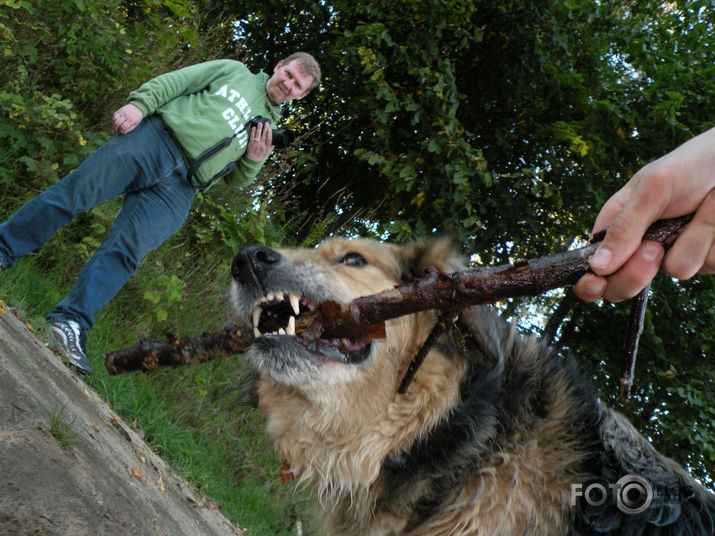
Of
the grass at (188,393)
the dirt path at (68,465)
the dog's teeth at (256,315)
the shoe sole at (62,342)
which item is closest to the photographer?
the dirt path at (68,465)

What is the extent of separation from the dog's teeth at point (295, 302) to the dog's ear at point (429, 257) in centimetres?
65

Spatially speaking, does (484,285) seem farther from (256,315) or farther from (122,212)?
(122,212)

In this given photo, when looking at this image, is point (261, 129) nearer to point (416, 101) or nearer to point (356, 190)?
point (416, 101)

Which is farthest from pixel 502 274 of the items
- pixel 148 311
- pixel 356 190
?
pixel 356 190

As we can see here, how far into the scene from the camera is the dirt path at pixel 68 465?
6.48ft

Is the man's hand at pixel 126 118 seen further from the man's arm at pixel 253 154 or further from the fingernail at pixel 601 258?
the fingernail at pixel 601 258

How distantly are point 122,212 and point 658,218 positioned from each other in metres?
3.72

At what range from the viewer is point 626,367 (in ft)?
5.73

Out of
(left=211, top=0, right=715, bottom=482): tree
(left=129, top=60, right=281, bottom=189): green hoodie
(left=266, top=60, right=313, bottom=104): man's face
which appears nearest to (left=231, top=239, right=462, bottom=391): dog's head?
(left=129, top=60, right=281, bottom=189): green hoodie

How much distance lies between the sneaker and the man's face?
2.39 meters

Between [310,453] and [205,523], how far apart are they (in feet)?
4.25

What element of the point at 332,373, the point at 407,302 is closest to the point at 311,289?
the point at 332,373

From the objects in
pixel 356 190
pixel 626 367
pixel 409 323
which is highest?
pixel 356 190

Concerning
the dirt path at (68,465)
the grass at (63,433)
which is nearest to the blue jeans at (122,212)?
the dirt path at (68,465)
